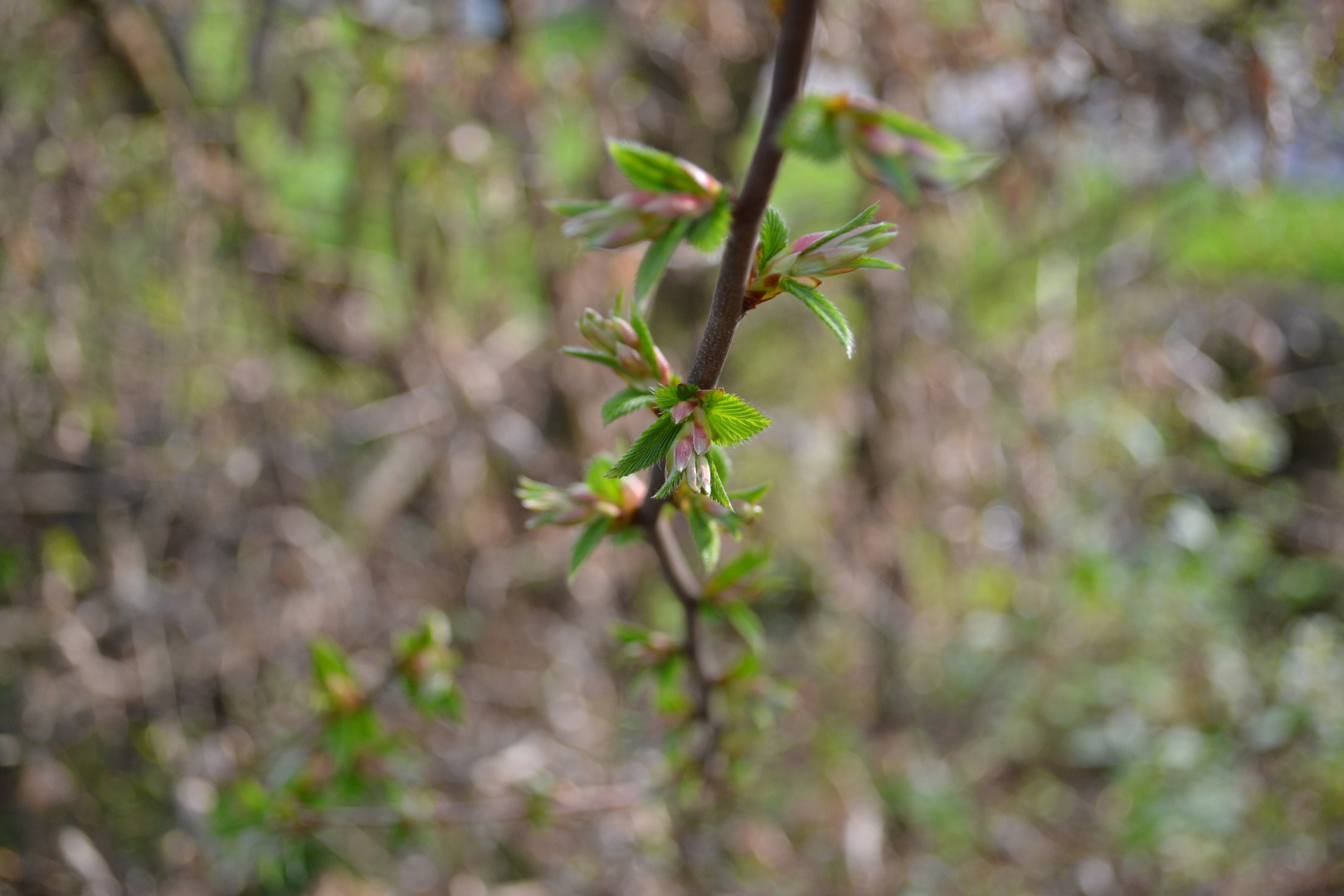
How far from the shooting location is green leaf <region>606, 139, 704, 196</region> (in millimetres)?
676

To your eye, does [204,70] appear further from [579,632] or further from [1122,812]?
[1122,812]

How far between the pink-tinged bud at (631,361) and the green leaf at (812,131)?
0.76 feet

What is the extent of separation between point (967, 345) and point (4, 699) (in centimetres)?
311

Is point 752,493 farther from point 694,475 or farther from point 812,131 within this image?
point 812,131

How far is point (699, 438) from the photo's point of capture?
653 millimetres

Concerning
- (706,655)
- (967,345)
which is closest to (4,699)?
A: (706,655)

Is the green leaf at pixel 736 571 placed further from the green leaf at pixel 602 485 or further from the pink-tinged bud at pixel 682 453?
the pink-tinged bud at pixel 682 453

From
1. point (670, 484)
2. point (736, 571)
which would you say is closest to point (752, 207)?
point (670, 484)

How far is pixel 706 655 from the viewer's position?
4.02ft

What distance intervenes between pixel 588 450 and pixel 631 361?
6.25ft

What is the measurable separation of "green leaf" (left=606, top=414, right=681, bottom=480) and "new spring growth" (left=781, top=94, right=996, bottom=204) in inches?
9.1

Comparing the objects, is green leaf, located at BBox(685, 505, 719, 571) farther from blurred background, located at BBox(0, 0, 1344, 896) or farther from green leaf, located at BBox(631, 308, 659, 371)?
blurred background, located at BBox(0, 0, 1344, 896)

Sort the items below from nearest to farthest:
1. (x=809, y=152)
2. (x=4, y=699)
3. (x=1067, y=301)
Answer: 1. (x=809, y=152)
2. (x=4, y=699)
3. (x=1067, y=301)

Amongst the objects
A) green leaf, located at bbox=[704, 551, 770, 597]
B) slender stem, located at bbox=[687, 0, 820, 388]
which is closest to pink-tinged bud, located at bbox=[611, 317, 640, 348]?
slender stem, located at bbox=[687, 0, 820, 388]
